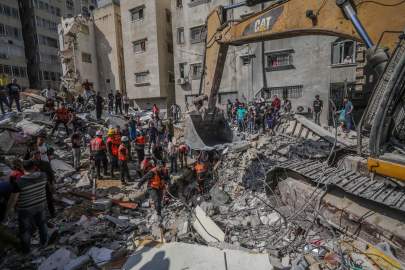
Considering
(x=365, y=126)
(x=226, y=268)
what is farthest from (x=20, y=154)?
(x=365, y=126)

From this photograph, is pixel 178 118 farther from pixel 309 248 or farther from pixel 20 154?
pixel 309 248

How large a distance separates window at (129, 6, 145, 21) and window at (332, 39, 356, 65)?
55.7 ft

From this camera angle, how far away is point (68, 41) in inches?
1028

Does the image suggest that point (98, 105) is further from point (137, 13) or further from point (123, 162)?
point (137, 13)

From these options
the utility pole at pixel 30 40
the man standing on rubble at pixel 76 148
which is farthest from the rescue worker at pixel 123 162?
the utility pole at pixel 30 40

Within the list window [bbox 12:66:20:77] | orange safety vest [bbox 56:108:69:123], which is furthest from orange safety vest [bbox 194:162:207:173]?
window [bbox 12:66:20:77]

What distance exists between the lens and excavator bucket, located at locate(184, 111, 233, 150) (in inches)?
253

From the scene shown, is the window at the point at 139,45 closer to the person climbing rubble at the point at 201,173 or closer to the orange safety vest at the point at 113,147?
the orange safety vest at the point at 113,147

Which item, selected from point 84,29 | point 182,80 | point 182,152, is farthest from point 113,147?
point 84,29

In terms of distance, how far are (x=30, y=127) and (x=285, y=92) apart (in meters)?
15.0

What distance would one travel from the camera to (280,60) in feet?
57.7

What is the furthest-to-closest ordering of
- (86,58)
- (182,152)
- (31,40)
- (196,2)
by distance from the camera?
(31,40)
(86,58)
(196,2)
(182,152)

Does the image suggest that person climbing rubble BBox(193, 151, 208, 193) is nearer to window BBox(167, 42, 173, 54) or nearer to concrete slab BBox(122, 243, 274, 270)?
concrete slab BBox(122, 243, 274, 270)

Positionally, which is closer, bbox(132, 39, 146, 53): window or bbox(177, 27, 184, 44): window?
bbox(177, 27, 184, 44): window
